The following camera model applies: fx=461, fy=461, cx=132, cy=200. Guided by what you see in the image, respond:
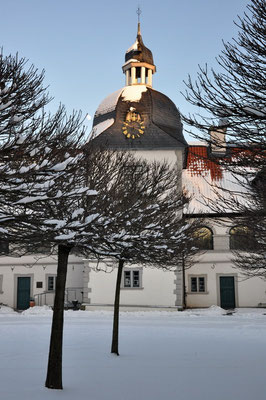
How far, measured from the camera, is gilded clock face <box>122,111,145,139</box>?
1079 inches

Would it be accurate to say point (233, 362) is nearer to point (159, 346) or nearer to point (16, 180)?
point (159, 346)

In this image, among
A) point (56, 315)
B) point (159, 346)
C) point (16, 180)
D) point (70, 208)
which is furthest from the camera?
point (159, 346)

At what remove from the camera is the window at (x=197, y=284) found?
28750 millimetres

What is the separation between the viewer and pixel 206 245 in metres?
28.9

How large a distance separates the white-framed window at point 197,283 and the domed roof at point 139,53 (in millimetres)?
14954

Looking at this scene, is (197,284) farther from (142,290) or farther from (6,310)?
(6,310)

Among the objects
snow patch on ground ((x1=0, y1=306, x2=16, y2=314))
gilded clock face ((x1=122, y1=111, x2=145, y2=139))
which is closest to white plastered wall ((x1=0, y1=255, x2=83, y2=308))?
snow patch on ground ((x1=0, y1=306, x2=16, y2=314))

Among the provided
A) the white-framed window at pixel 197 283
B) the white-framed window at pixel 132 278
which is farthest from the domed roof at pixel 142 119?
the white-framed window at pixel 197 283

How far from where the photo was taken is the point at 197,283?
28812 millimetres

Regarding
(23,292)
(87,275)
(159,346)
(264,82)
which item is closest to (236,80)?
(264,82)

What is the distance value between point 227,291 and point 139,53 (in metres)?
17.1

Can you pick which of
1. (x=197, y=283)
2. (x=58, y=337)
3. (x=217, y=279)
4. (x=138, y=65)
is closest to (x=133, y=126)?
(x=138, y=65)

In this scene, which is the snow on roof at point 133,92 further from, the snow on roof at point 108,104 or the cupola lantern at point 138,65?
the cupola lantern at point 138,65

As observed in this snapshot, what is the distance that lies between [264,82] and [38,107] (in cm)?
319
